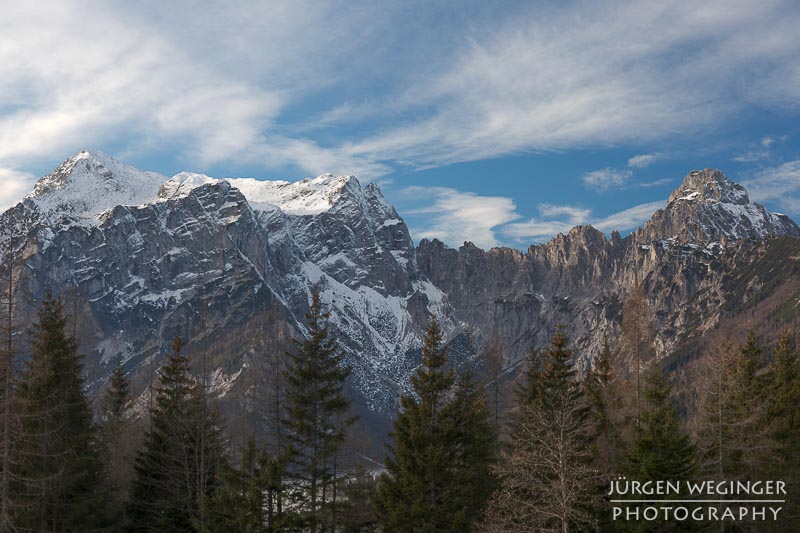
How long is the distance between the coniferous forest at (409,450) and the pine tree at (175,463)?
14 cm

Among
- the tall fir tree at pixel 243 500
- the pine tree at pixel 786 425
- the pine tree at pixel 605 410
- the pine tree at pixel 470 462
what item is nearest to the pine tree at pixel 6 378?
the tall fir tree at pixel 243 500

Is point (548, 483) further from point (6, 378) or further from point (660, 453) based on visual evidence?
point (6, 378)

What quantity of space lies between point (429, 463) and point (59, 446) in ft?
64.6

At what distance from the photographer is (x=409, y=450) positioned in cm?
3841

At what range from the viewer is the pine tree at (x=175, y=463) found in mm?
45344

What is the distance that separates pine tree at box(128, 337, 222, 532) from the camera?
149 ft

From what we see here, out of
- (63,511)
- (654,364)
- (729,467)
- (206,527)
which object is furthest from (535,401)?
(63,511)

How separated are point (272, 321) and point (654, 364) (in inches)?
960

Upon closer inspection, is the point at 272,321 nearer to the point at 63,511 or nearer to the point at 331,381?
the point at 331,381

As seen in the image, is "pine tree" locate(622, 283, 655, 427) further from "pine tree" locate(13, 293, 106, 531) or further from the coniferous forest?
"pine tree" locate(13, 293, 106, 531)

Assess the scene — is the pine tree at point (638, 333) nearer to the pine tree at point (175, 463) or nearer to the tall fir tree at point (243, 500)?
the tall fir tree at point (243, 500)

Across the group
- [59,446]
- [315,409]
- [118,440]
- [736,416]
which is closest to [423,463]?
[315,409]

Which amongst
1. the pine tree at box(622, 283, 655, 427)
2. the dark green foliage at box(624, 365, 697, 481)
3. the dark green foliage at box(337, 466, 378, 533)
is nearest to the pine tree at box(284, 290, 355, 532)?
the dark green foliage at box(337, 466, 378, 533)

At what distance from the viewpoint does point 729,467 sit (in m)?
46.8
